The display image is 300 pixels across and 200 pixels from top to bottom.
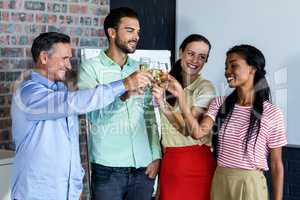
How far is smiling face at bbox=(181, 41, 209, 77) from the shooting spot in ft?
8.43

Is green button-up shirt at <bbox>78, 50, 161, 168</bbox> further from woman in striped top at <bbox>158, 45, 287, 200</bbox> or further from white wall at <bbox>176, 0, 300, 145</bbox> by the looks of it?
white wall at <bbox>176, 0, 300, 145</bbox>

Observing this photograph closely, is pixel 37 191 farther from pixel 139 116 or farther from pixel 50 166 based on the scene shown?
pixel 139 116

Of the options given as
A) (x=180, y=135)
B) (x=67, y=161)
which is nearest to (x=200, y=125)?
(x=180, y=135)

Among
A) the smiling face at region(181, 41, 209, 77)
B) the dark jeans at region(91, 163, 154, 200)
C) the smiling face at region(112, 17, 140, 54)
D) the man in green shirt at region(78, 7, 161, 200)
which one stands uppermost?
the smiling face at region(112, 17, 140, 54)

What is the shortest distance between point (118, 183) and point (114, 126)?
11.0 inches

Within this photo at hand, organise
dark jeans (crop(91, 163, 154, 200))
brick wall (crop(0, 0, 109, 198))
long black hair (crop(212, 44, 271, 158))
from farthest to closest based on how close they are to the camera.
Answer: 1. brick wall (crop(0, 0, 109, 198))
2. dark jeans (crop(91, 163, 154, 200))
3. long black hair (crop(212, 44, 271, 158))

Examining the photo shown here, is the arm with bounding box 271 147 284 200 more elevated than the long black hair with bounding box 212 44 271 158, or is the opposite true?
the long black hair with bounding box 212 44 271 158

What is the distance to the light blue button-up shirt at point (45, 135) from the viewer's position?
211 cm

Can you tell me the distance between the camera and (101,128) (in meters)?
2.52

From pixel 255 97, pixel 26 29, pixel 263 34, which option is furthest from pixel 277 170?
pixel 26 29

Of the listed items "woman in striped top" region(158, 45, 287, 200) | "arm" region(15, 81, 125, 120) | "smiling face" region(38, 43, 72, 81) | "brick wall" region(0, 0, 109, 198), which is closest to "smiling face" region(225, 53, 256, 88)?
"woman in striped top" region(158, 45, 287, 200)

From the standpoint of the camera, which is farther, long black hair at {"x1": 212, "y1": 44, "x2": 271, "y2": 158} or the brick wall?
the brick wall

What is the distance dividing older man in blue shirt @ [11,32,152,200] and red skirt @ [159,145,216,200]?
0.50 metres

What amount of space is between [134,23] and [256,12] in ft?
4.95
